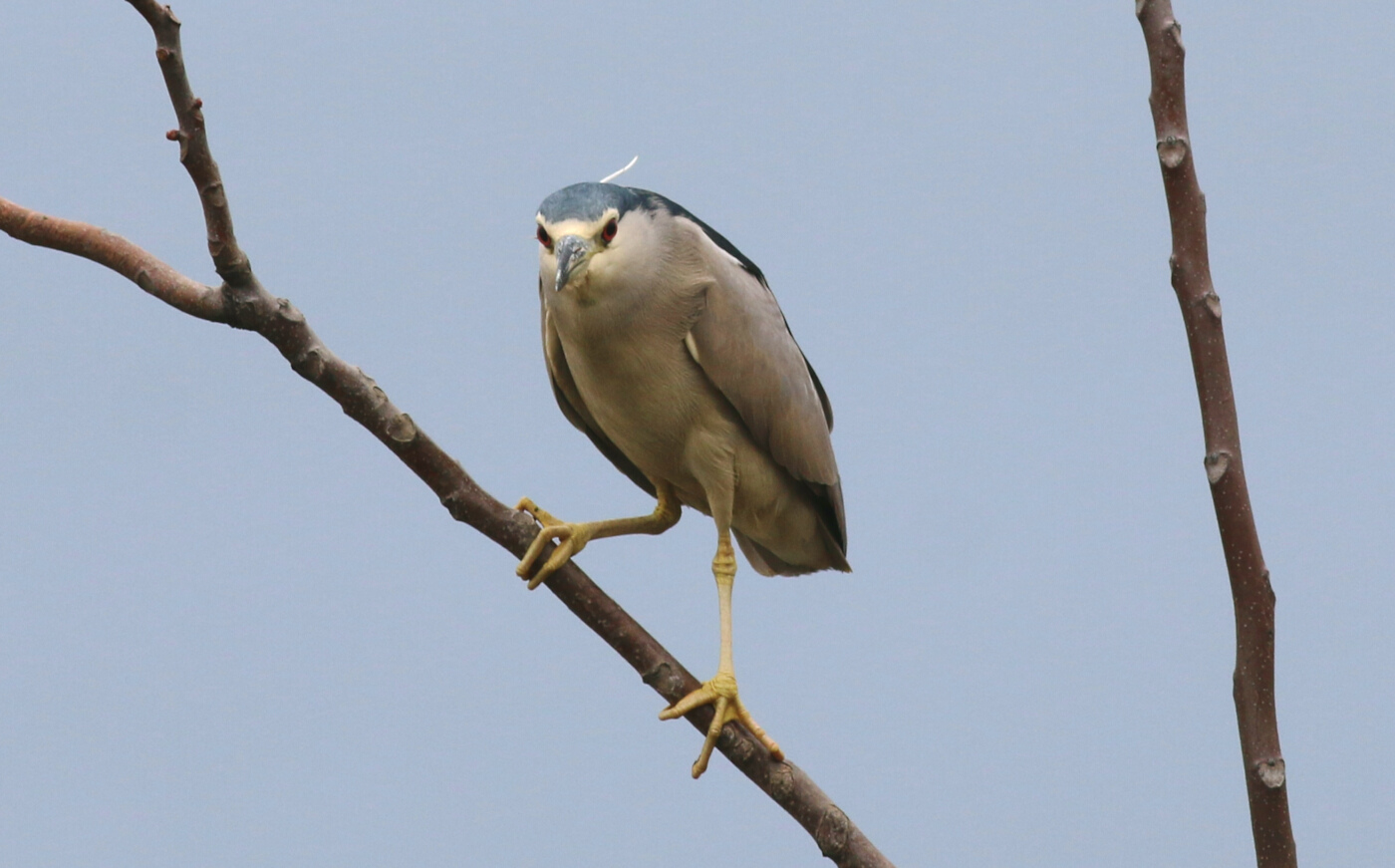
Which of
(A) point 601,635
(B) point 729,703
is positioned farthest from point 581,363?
(B) point 729,703

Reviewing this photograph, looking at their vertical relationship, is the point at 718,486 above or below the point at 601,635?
above

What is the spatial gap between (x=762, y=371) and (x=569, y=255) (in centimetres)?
48

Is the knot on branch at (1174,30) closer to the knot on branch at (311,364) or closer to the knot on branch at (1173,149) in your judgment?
the knot on branch at (1173,149)

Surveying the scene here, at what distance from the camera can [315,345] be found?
75.9 inches

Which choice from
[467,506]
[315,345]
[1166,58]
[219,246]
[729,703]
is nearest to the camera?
[1166,58]

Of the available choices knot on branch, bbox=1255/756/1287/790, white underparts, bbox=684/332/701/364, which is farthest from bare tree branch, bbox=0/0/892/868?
knot on branch, bbox=1255/756/1287/790

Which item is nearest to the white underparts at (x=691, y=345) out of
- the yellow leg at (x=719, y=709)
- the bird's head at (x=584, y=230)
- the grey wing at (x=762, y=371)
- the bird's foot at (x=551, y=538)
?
the grey wing at (x=762, y=371)

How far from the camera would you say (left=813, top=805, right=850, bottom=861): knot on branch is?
7.17 feet

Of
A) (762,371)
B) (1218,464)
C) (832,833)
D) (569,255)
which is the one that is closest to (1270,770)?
(1218,464)

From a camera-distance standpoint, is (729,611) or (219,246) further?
(729,611)

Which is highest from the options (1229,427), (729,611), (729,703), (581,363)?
(581,363)

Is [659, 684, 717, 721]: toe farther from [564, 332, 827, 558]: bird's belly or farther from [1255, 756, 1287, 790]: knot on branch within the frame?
[1255, 756, 1287, 790]: knot on branch

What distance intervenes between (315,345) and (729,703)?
89 centimetres

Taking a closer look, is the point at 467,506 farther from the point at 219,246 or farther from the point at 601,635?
the point at 219,246
